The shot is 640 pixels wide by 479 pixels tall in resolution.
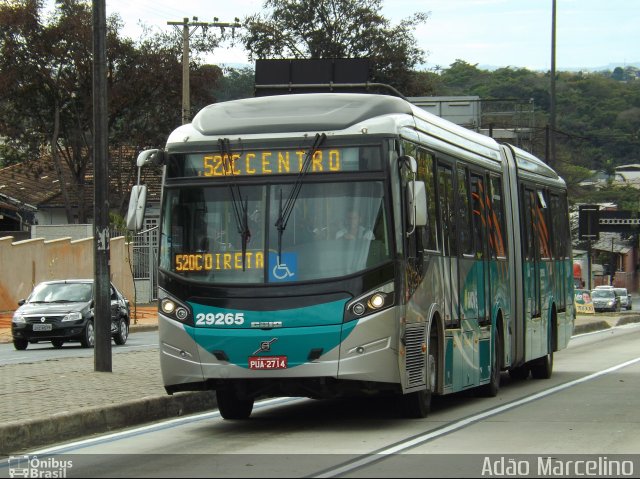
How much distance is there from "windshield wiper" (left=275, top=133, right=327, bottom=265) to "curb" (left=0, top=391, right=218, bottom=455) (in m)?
2.52

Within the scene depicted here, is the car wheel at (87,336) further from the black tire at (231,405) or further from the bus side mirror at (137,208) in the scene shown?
the bus side mirror at (137,208)

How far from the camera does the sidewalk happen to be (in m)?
12.1

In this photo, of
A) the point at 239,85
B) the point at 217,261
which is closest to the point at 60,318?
the point at 217,261

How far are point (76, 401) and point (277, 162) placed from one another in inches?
139

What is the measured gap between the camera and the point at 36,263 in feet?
140

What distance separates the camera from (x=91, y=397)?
14297mm

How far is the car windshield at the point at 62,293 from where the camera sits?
30141 millimetres

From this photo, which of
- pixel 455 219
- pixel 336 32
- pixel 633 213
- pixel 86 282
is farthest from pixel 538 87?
pixel 455 219

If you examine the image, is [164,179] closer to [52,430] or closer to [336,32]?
[52,430]

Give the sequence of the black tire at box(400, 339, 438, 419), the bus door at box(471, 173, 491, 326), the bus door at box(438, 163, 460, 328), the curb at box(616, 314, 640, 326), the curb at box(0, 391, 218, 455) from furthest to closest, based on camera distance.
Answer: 1. the curb at box(616, 314, 640, 326)
2. the bus door at box(471, 173, 491, 326)
3. the bus door at box(438, 163, 460, 328)
4. the black tire at box(400, 339, 438, 419)
5. the curb at box(0, 391, 218, 455)

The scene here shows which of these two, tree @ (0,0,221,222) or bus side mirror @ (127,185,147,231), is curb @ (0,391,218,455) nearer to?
bus side mirror @ (127,185,147,231)

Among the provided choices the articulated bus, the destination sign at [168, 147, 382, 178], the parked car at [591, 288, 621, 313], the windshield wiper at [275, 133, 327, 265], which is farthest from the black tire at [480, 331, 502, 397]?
the parked car at [591, 288, 621, 313]

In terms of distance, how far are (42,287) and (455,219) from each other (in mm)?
17668

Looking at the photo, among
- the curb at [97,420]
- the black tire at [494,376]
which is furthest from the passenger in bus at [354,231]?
the black tire at [494,376]
